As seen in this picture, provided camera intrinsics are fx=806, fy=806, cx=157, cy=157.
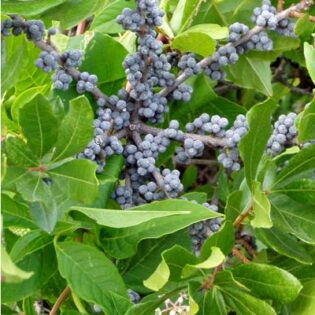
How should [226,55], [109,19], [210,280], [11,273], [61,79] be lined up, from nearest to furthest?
[11,273] → [210,280] → [61,79] → [226,55] → [109,19]

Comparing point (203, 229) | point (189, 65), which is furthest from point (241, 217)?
point (189, 65)

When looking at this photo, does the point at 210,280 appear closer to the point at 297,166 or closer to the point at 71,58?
the point at 297,166

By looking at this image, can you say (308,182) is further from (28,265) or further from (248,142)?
(28,265)

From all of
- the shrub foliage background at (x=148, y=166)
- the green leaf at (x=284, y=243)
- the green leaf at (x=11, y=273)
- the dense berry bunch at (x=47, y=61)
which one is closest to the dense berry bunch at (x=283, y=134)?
the shrub foliage background at (x=148, y=166)

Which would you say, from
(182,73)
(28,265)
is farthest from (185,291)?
Result: (182,73)

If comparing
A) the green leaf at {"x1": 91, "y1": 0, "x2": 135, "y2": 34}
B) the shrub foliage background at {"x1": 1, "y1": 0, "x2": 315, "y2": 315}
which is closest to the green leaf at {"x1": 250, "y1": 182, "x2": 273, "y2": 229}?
the shrub foliage background at {"x1": 1, "y1": 0, "x2": 315, "y2": 315}

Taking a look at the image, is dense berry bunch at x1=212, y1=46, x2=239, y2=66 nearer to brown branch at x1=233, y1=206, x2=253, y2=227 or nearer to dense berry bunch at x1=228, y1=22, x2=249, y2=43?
dense berry bunch at x1=228, y1=22, x2=249, y2=43
